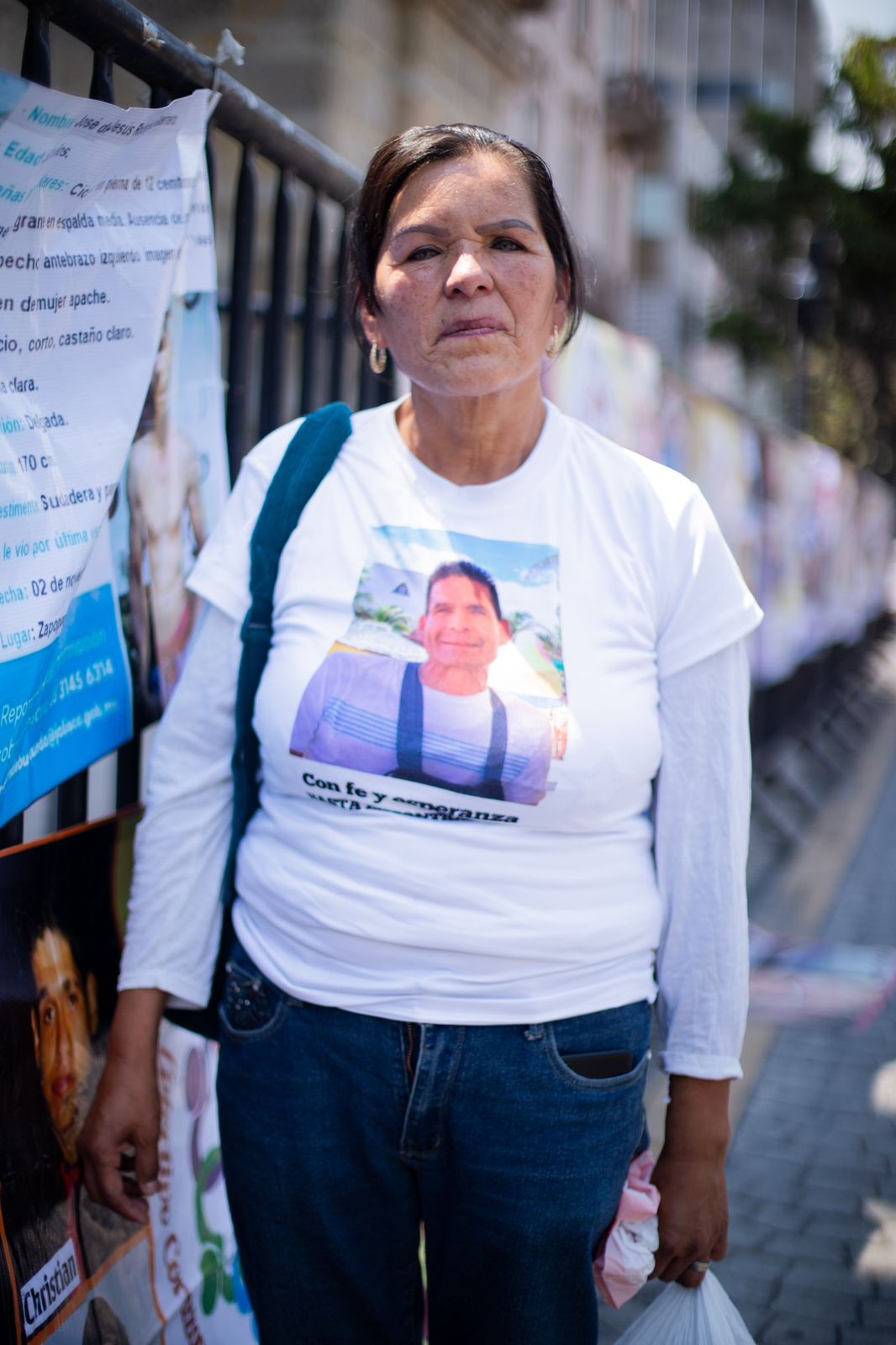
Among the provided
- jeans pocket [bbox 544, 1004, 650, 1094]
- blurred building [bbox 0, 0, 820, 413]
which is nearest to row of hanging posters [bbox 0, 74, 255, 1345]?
blurred building [bbox 0, 0, 820, 413]

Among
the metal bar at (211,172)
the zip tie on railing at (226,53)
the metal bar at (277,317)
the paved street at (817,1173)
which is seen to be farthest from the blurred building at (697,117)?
the zip tie on railing at (226,53)

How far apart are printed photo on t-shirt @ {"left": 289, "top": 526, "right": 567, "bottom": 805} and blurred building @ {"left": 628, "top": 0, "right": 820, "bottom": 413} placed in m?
25.5

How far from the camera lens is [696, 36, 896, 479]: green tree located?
59.0 ft

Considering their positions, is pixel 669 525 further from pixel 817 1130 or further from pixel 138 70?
pixel 817 1130

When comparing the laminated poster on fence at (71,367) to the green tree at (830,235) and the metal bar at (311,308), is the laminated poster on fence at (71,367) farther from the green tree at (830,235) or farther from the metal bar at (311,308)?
the green tree at (830,235)

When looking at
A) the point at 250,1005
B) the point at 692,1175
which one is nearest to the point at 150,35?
the point at 250,1005

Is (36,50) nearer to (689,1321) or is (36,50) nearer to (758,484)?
(689,1321)

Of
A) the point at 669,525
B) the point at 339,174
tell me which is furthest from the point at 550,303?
the point at 339,174

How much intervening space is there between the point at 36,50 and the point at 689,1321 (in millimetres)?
1998

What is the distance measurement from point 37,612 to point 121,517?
Result: 1.27ft

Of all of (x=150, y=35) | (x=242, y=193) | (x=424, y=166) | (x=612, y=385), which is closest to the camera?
(x=424, y=166)

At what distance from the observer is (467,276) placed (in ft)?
5.59

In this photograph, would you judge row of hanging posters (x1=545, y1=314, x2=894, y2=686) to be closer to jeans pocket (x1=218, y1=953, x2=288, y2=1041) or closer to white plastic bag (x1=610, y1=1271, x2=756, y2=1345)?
jeans pocket (x1=218, y1=953, x2=288, y2=1041)

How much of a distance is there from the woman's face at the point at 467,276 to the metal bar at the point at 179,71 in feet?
1.57
